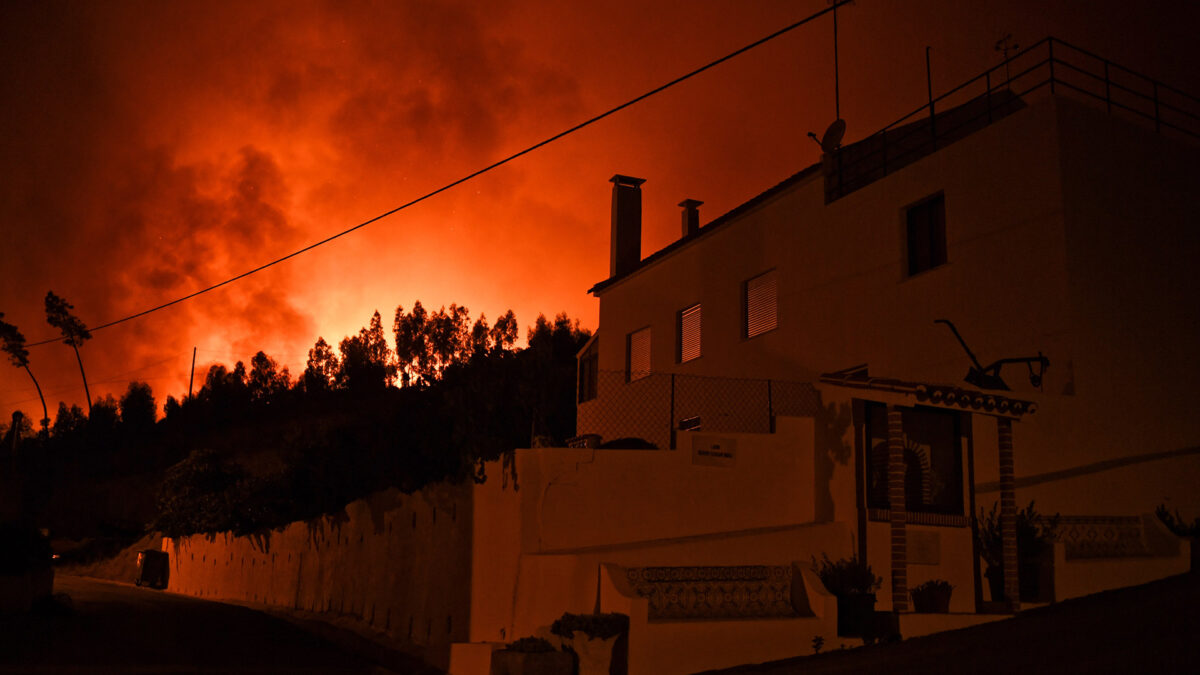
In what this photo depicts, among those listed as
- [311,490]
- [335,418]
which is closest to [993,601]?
[311,490]

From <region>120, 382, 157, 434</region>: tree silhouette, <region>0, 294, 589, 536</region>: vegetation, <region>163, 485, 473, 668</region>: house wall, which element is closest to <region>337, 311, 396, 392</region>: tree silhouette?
<region>0, 294, 589, 536</region>: vegetation

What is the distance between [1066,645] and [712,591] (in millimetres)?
3719

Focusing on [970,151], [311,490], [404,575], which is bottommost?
[404,575]

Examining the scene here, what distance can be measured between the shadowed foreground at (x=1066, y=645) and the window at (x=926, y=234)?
574 centimetres

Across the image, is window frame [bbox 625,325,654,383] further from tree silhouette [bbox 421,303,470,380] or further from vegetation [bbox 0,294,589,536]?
tree silhouette [bbox 421,303,470,380]

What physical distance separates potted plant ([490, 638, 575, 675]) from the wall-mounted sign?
369cm

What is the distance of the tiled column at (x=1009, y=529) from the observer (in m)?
12.1

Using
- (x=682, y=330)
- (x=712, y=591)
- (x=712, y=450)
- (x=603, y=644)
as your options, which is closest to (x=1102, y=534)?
(x=712, y=450)

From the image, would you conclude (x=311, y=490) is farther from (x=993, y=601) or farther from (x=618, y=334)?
(x=993, y=601)

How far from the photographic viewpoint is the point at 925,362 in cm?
1523

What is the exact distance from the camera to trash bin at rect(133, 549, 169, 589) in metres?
40.9

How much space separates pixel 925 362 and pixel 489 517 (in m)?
6.87

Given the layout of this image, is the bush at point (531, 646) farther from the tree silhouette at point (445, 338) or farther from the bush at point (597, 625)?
the tree silhouette at point (445, 338)

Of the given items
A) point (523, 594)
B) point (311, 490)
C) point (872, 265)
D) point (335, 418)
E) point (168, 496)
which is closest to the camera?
point (523, 594)
